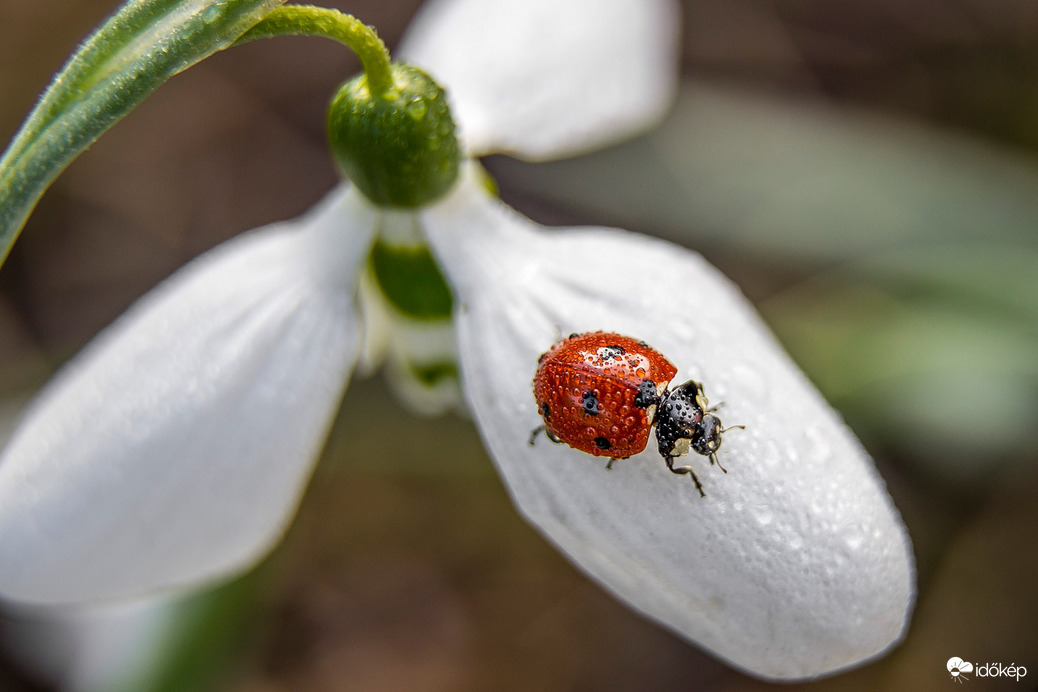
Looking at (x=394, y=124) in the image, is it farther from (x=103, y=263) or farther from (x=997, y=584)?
(x=103, y=263)

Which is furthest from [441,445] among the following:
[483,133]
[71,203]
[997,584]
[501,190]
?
[71,203]

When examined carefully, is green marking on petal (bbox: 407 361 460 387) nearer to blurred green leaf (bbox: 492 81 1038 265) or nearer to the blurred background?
the blurred background

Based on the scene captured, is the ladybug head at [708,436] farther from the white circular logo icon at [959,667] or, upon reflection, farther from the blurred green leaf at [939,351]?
the white circular logo icon at [959,667]

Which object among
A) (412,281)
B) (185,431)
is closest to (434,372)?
(412,281)

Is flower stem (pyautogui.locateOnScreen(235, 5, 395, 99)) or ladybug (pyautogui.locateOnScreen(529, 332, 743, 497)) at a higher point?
flower stem (pyautogui.locateOnScreen(235, 5, 395, 99))

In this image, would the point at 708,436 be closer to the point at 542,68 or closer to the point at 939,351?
the point at 542,68

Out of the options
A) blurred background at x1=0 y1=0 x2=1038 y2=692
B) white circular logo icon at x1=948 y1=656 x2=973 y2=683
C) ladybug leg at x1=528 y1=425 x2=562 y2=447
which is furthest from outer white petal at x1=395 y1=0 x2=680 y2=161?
white circular logo icon at x1=948 y1=656 x2=973 y2=683
